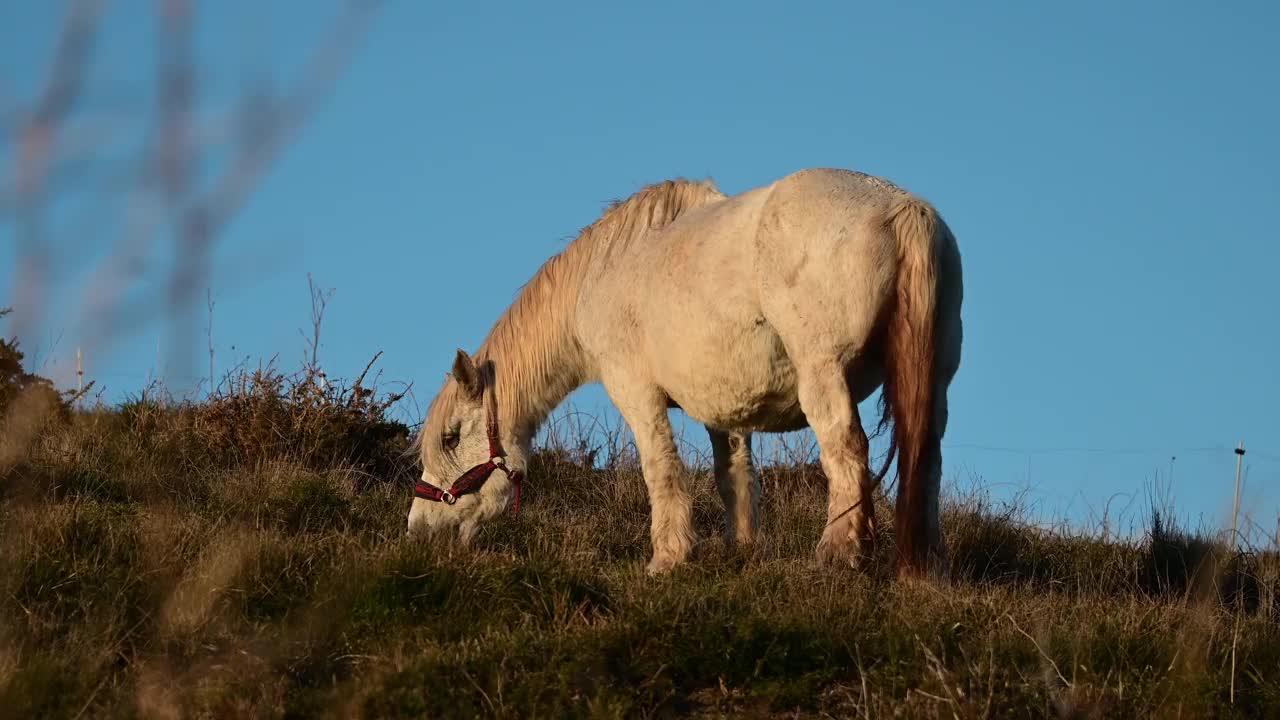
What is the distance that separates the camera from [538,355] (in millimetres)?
7531

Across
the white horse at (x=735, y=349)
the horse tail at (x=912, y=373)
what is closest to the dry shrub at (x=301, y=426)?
the white horse at (x=735, y=349)

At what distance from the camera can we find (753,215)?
6.03m

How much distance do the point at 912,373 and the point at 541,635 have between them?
2010mm

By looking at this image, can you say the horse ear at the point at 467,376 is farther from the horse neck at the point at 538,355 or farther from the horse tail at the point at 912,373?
the horse tail at the point at 912,373

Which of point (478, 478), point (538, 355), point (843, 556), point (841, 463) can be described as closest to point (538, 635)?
point (843, 556)

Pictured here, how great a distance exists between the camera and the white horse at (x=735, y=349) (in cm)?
553

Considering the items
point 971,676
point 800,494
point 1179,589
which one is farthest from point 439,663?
point 800,494

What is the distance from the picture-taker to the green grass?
13.0 ft

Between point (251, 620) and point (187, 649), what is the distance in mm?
607

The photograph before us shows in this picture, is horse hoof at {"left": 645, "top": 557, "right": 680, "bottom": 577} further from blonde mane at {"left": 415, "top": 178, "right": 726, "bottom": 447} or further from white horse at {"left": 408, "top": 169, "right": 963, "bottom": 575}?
blonde mane at {"left": 415, "top": 178, "right": 726, "bottom": 447}

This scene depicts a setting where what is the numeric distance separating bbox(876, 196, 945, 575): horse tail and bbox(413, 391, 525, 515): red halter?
267cm

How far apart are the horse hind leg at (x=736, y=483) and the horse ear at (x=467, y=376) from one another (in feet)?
4.62

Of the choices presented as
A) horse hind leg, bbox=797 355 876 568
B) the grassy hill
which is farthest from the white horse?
the grassy hill

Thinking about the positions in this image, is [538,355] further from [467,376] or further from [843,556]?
[843,556]
